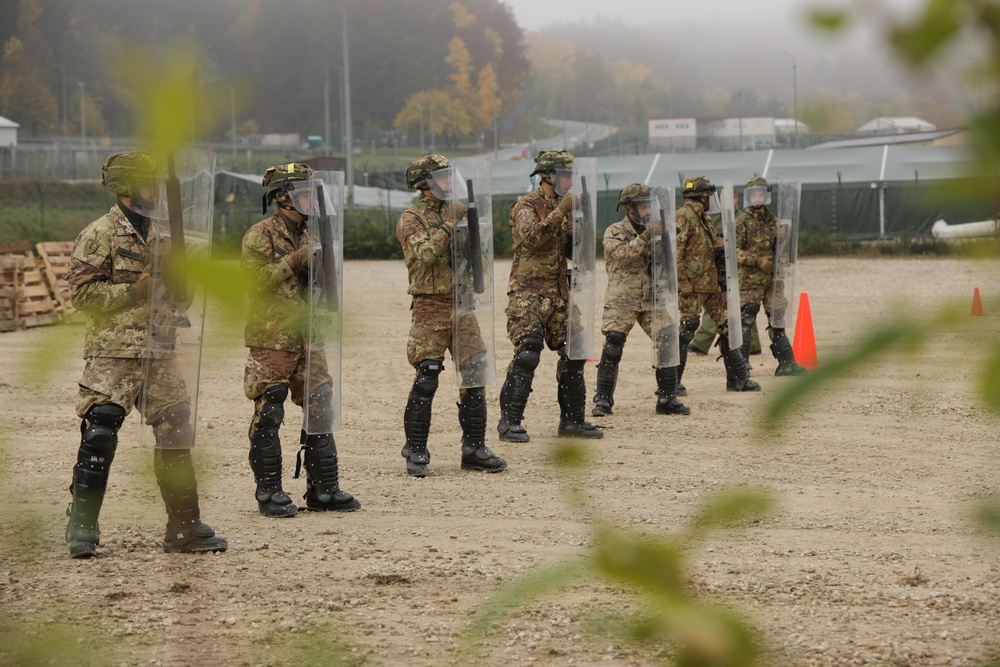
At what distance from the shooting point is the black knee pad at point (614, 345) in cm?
1070

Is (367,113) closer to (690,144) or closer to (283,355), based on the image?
(283,355)

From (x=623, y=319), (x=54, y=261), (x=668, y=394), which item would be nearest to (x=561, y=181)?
(x=623, y=319)

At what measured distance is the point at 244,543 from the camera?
6.69m

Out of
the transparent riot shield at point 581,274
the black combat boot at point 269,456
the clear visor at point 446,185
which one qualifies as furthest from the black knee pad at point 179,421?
the transparent riot shield at point 581,274

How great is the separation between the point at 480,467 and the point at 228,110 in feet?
25.6

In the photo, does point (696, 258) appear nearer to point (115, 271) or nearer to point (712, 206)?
point (712, 206)

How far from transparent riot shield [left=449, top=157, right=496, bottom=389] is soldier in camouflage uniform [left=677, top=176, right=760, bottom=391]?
381 cm

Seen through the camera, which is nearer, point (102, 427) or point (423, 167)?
point (102, 427)

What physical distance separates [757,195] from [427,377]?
5.80 m

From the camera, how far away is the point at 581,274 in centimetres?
944

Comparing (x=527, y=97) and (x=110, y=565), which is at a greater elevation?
(x=527, y=97)

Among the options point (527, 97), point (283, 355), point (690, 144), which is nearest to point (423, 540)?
point (283, 355)

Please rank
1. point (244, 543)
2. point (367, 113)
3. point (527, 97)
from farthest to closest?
point (527, 97), point (244, 543), point (367, 113)

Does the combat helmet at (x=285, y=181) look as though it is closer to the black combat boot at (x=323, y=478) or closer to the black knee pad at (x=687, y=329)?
the black combat boot at (x=323, y=478)
